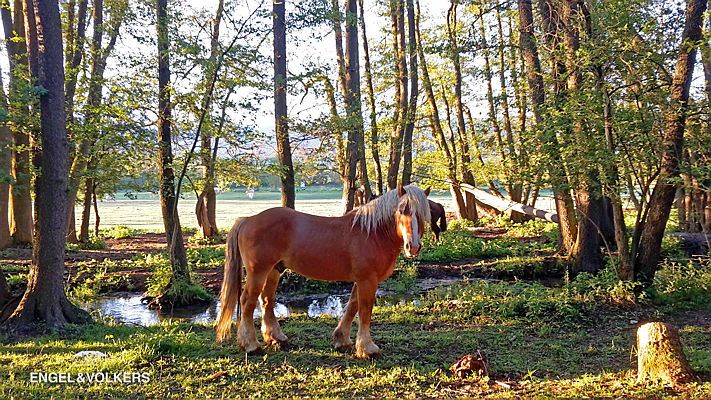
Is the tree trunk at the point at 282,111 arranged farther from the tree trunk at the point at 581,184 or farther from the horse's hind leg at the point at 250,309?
the tree trunk at the point at 581,184

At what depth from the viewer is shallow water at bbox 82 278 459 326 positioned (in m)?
8.75

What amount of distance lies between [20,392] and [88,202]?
14.8 metres

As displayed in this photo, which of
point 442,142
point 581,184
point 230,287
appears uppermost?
point 442,142

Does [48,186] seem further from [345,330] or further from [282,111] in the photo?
[282,111]

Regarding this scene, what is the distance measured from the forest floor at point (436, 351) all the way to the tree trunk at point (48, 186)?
568 millimetres

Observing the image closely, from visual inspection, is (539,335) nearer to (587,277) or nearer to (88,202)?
(587,277)

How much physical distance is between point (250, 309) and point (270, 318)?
350mm

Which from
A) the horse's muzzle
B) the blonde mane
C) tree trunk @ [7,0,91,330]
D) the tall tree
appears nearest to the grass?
tree trunk @ [7,0,91,330]

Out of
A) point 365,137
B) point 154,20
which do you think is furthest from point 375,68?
point 154,20

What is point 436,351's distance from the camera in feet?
17.9

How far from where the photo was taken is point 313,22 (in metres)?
10.2

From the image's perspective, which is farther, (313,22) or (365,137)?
(365,137)

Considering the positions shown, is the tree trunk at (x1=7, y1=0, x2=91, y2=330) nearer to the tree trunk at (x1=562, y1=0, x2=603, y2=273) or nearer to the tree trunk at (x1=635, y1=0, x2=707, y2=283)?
the tree trunk at (x1=562, y1=0, x2=603, y2=273)

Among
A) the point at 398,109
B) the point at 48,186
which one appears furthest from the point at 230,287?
the point at 398,109
